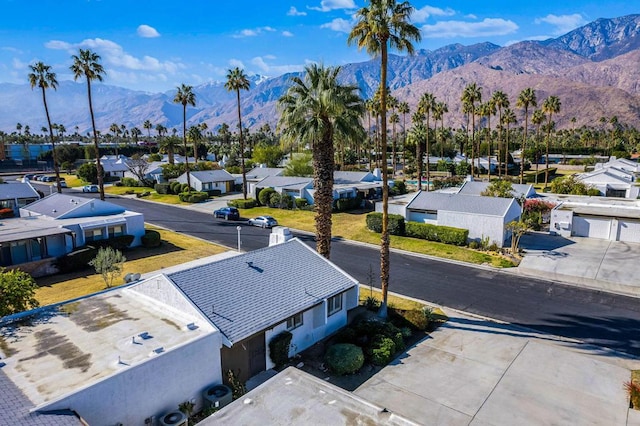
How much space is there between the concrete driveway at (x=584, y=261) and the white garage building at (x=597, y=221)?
84 cm

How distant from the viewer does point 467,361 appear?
18.3m

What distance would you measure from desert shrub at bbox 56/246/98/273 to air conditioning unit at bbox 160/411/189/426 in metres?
22.5

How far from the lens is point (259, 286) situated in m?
19.2

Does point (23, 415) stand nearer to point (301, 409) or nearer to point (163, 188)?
point (301, 409)

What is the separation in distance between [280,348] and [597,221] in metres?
34.6

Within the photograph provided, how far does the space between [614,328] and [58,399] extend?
24.6 metres

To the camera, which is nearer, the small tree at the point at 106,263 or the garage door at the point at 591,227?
the small tree at the point at 106,263

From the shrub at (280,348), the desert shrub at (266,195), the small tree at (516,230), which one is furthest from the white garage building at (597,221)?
the desert shrub at (266,195)

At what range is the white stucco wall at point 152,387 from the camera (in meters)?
11.8

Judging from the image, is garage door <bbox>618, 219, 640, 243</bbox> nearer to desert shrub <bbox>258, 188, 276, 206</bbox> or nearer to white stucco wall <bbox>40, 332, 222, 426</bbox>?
white stucco wall <bbox>40, 332, 222, 426</bbox>

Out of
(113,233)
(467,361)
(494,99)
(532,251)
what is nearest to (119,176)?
(113,233)

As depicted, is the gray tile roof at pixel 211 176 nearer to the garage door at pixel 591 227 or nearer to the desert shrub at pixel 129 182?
the desert shrub at pixel 129 182

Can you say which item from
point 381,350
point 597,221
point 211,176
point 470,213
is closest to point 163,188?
point 211,176

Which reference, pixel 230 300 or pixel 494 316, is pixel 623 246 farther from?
pixel 230 300
